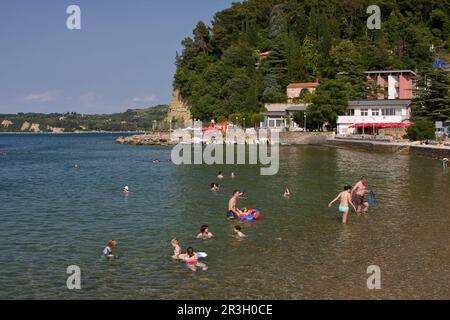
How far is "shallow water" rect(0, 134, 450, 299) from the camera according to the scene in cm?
1386

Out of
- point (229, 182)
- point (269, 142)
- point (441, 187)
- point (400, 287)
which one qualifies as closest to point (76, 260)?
point (400, 287)

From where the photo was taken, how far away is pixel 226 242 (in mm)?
18828

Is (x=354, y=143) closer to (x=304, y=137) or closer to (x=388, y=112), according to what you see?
(x=304, y=137)

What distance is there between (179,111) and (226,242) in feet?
422

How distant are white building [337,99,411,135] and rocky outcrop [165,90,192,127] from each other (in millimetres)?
56227

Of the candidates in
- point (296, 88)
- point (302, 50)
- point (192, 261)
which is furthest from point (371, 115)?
point (192, 261)

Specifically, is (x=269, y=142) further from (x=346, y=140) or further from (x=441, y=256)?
(x=441, y=256)

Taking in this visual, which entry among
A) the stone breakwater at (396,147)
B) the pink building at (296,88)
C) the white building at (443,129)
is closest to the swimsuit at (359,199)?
the stone breakwater at (396,147)

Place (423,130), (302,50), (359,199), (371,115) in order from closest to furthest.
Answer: (359,199)
(423,130)
(371,115)
(302,50)

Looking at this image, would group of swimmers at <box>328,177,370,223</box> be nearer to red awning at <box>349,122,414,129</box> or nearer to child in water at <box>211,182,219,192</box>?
child in water at <box>211,182,219,192</box>

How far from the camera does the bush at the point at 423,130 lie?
2621 inches

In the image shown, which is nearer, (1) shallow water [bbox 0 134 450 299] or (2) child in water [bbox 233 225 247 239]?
(1) shallow water [bbox 0 134 450 299]

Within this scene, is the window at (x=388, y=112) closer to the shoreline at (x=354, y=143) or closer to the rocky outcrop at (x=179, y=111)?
the shoreline at (x=354, y=143)

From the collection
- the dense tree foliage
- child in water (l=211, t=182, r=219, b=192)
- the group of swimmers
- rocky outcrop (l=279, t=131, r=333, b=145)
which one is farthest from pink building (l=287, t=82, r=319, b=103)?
the group of swimmers
